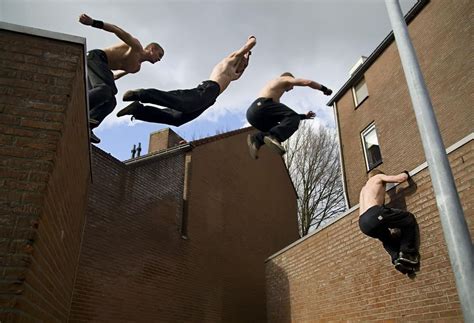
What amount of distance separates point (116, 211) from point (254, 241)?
743cm

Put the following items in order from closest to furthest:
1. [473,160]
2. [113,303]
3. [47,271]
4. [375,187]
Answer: [47,271]
[473,160]
[375,187]
[113,303]

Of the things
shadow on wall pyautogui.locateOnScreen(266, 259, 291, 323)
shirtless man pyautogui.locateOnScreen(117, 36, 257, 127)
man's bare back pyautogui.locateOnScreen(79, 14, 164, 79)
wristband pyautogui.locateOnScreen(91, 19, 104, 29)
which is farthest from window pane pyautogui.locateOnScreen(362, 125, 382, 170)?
wristband pyautogui.locateOnScreen(91, 19, 104, 29)

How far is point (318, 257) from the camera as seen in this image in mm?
8102

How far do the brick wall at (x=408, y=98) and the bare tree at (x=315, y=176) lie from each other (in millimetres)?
8445

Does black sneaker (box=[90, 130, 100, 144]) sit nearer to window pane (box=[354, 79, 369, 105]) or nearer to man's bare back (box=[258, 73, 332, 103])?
man's bare back (box=[258, 73, 332, 103])

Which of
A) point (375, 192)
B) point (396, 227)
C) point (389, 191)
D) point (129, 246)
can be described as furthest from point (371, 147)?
point (396, 227)

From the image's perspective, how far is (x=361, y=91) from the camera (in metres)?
14.9

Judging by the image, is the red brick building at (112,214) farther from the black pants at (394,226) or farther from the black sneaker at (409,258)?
the black sneaker at (409,258)

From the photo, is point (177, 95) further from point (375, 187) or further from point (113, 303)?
point (113, 303)

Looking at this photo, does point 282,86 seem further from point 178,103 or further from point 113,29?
point 113,29

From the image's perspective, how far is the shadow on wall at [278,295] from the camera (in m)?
9.46

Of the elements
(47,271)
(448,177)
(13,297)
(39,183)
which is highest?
(448,177)

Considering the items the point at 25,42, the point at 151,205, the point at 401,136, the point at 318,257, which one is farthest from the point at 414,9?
the point at 25,42

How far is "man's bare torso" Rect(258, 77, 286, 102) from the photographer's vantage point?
19.0 ft
